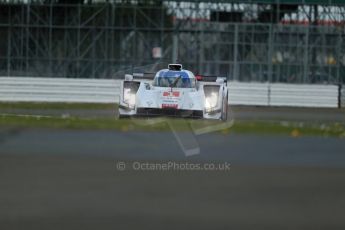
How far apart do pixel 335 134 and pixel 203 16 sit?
861 inches

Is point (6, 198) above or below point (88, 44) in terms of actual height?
below

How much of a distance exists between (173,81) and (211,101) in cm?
90

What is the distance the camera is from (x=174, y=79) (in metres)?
15.4

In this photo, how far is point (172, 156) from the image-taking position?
10250 mm

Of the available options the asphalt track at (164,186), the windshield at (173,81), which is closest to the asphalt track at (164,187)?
the asphalt track at (164,186)

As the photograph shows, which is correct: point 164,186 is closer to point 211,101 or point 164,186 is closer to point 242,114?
point 211,101

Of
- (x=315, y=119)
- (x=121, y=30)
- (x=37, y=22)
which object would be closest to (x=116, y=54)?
(x=121, y=30)

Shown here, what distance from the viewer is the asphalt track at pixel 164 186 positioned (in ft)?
20.6

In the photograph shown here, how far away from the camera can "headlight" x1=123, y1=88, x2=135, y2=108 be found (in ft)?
50.3

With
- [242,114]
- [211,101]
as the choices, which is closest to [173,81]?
[211,101]

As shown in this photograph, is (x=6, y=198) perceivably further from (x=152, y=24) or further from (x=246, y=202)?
(x=152, y=24)

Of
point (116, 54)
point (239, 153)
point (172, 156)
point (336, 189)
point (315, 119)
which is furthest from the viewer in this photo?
point (116, 54)

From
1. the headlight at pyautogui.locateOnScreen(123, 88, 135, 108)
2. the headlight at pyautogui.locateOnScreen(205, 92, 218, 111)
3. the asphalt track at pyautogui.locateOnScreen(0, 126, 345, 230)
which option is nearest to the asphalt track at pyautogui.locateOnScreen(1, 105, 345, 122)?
the headlight at pyautogui.locateOnScreen(123, 88, 135, 108)

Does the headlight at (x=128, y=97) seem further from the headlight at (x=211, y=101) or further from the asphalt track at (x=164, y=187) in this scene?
the asphalt track at (x=164, y=187)
